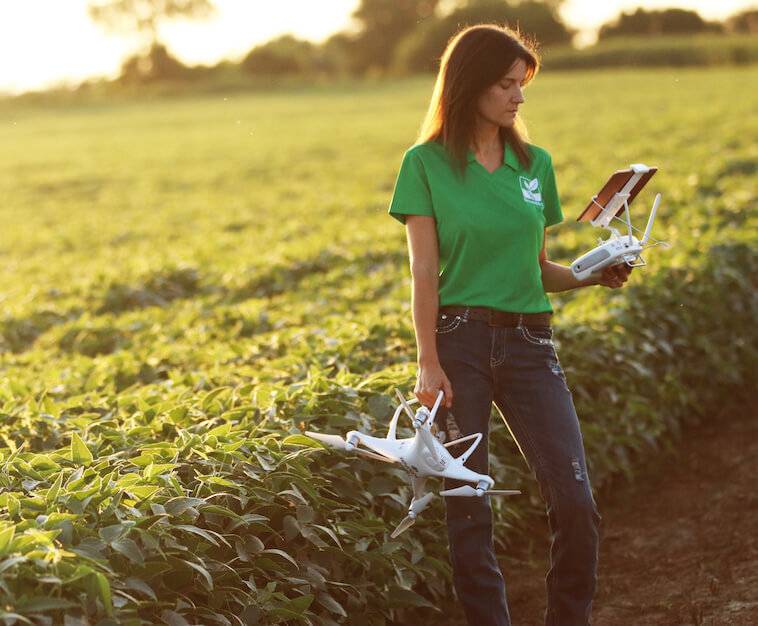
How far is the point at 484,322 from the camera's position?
3832 mm

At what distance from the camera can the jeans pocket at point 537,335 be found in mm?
3879

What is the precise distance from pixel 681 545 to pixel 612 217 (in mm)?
2283

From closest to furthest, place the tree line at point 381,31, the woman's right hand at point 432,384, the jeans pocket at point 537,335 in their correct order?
the woman's right hand at point 432,384 → the jeans pocket at point 537,335 → the tree line at point 381,31

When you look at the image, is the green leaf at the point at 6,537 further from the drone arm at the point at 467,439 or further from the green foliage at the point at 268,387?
the drone arm at the point at 467,439

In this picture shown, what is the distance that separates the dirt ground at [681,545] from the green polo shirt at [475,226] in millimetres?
1676

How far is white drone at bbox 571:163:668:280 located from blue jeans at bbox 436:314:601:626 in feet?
1.08

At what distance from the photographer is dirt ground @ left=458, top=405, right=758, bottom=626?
4715mm

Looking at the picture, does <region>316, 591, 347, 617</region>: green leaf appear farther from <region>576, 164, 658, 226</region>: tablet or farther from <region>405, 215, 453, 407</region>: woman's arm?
<region>576, 164, 658, 226</region>: tablet

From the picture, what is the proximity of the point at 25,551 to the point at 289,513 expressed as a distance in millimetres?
1211

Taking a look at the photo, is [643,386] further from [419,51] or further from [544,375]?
[419,51]

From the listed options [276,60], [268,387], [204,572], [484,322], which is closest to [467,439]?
[484,322]

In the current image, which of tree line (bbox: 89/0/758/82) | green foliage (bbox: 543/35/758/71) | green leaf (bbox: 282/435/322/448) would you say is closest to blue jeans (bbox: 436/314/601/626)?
green leaf (bbox: 282/435/322/448)

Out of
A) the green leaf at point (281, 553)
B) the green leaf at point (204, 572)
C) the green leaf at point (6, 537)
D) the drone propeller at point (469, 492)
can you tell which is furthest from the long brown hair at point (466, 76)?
the green leaf at point (6, 537)

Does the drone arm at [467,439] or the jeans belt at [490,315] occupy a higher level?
the jeans belt at [490,315]
